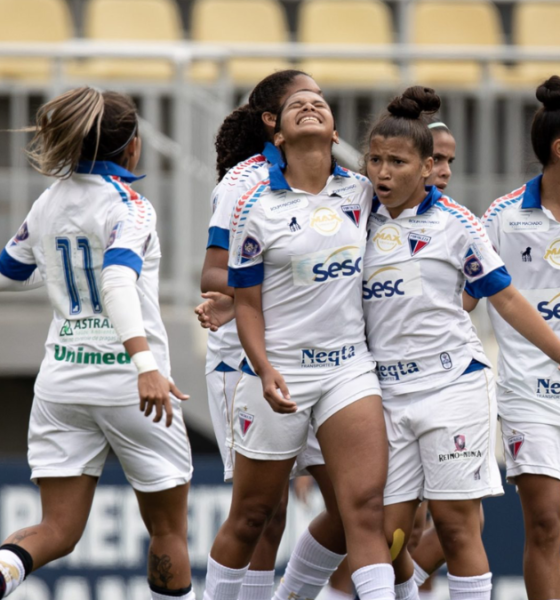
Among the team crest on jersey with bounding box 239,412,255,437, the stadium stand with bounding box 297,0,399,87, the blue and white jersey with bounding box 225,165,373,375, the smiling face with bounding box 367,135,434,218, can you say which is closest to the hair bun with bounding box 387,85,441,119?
the smiling face with bounding box 367,135,434,218

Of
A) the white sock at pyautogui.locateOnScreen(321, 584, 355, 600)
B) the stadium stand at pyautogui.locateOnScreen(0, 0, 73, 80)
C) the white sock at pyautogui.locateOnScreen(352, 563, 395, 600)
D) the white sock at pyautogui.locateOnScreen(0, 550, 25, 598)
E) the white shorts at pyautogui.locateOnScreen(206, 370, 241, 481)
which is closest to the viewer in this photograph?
the white sock at pyautogui.locateOnScreen(352, 563, 395, 600)

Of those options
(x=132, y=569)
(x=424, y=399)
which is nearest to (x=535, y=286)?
(x=424, y=399)

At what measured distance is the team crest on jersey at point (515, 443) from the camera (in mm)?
4301

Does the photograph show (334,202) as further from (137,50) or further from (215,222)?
(137,50)

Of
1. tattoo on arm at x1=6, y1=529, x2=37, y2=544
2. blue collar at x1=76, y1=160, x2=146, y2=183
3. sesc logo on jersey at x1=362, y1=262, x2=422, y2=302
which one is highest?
blue collar at x1=76, y1=160, x2=146, y2=183

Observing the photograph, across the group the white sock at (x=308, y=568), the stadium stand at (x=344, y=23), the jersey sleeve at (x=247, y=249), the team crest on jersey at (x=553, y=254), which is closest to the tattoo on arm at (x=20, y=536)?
the white sock at (x=308, y=568)

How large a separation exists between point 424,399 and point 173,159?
4093 mm

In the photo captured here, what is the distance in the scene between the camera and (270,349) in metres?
3.98

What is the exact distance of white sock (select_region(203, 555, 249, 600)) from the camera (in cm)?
421

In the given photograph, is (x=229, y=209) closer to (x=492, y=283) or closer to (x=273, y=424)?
(x=273, y=424)

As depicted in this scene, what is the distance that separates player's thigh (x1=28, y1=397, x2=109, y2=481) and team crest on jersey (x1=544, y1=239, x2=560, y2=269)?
1.81 meters

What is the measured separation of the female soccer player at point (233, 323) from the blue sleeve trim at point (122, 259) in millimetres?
296

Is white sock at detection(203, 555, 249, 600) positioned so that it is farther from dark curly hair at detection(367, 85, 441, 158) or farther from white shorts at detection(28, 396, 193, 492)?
dark curly hair at detection(367, 85, 441, 158)

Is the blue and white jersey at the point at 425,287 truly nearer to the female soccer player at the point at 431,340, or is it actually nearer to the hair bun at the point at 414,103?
the female soccer player at the point at 431,340
